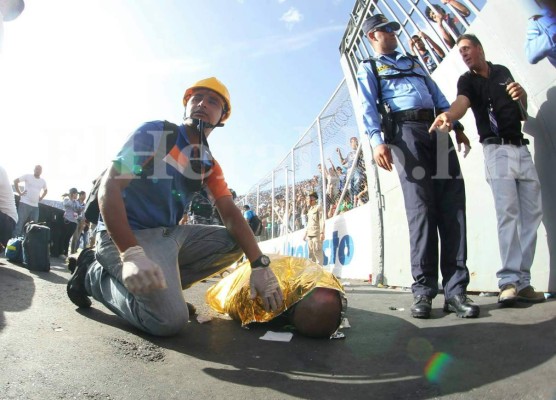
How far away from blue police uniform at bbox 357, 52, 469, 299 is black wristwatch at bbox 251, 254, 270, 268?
1.05m

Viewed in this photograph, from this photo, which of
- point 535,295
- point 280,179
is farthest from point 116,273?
point 280,179

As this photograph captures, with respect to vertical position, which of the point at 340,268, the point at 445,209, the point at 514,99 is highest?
the point at 514,99

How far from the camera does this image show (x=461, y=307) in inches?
90.0

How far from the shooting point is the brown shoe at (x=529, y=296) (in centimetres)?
244

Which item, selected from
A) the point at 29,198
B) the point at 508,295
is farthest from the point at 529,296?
the point at 29,198

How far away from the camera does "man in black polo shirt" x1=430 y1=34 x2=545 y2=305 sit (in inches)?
99.2

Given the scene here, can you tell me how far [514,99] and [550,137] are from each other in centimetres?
44

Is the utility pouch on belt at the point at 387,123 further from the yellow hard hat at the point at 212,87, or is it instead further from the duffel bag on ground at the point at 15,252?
the duffel bag on ground at the point at 15,252

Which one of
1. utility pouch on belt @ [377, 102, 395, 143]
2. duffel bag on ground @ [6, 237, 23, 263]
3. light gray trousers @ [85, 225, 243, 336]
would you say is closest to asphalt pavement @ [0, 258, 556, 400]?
light gray trousers @ [85, 225, 243, 336]

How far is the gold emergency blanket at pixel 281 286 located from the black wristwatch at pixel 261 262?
18 centimetres

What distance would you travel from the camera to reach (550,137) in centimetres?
278

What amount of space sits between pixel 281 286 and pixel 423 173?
1.23m

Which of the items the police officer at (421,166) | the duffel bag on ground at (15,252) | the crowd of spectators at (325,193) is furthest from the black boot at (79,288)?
the crowd of spectators at (325,193)

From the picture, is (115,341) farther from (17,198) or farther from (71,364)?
(17,198)
